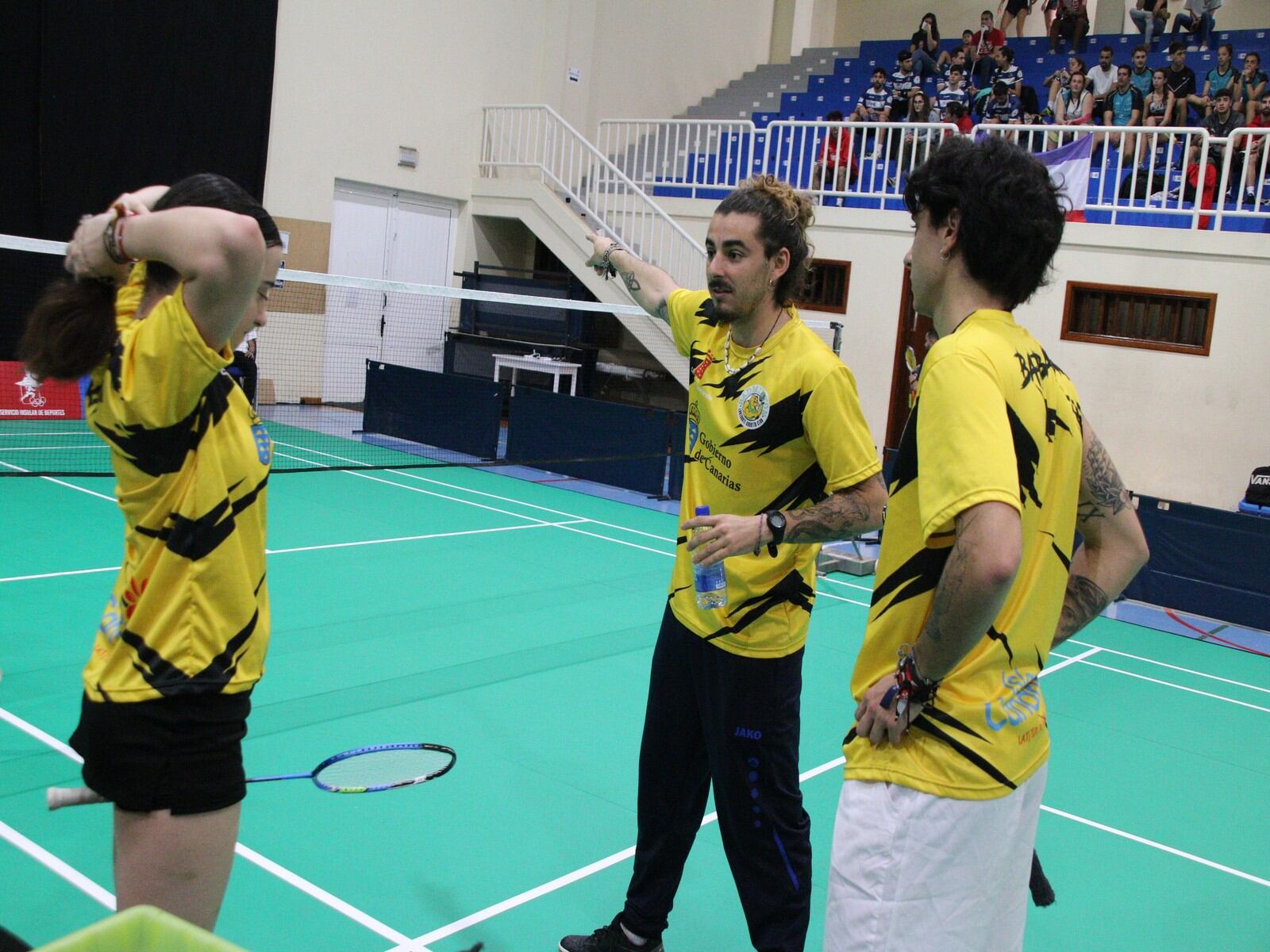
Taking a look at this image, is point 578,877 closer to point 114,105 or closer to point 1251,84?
point 114,105

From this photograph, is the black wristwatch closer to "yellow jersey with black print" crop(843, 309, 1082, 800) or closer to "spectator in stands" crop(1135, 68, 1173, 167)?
"yellow jersey with black print" crop(843, 309, 1082, 800)

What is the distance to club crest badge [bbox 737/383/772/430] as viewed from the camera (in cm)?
303

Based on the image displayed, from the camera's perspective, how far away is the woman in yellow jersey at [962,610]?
1.90 meters

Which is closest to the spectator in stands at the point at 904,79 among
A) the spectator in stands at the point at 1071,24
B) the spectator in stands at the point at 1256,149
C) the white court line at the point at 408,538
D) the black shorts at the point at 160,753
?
the spectator in stands at the point at 1071,24

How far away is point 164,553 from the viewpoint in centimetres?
212

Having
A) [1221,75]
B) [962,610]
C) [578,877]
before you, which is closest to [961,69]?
[1221,75]

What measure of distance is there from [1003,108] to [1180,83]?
2173 mm

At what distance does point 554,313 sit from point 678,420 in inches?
210

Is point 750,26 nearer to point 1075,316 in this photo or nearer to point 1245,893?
point 1075,316

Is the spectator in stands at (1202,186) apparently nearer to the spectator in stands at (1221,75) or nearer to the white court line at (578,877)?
the spectator in stands at (1221,75)

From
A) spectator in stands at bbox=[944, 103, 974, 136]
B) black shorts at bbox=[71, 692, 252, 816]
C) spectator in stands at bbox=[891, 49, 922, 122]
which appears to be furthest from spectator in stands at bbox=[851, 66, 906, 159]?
black shorts at bbox=[71, 692, 252, 816]

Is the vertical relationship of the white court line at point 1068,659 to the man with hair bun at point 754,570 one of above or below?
below

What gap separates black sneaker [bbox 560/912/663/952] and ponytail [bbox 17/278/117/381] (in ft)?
7.04

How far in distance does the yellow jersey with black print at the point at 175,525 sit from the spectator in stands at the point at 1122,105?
14.8m
